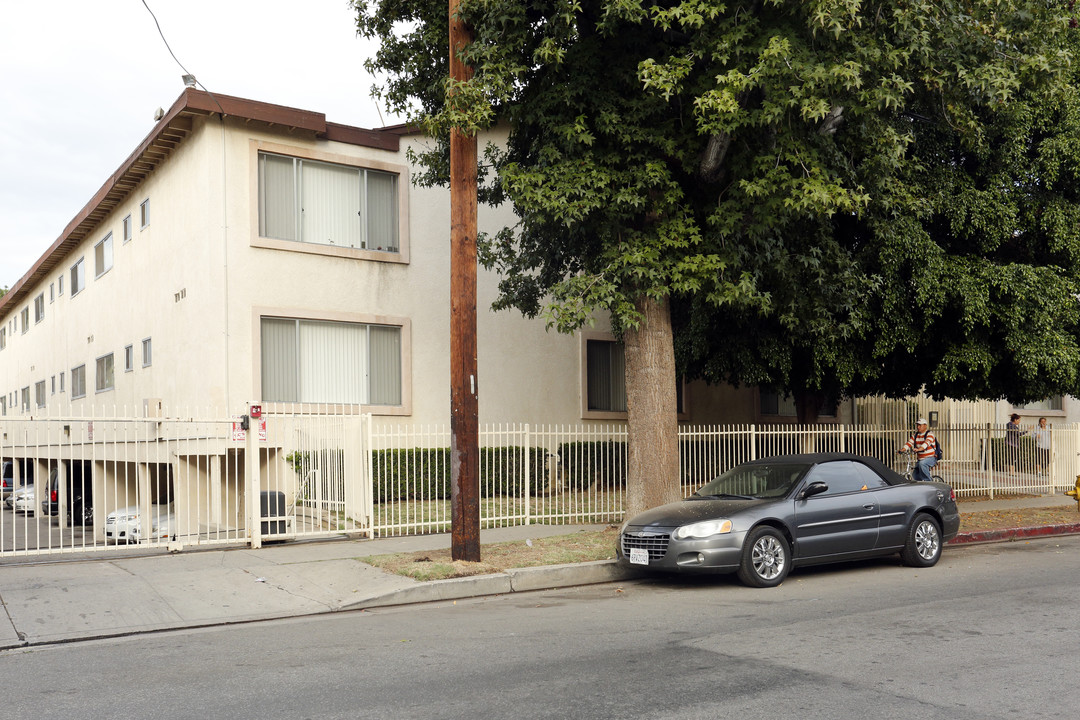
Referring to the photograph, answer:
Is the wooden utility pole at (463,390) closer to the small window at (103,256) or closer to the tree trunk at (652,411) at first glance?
the tree trunk at (652,411)

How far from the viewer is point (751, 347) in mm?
18078

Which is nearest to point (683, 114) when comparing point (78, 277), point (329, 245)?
point (329, 245)

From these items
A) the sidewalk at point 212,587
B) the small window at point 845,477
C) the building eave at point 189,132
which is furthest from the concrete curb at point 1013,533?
the building eave at point 189,132

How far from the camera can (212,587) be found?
10.2 m

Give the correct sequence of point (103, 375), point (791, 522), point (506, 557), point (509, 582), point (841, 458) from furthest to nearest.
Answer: point (103, 375) → point (506, 557) → point (841, 458) → point (509, 582) → point (791, 522)

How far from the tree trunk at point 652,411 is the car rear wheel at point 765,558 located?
3.44 meters

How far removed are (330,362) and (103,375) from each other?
28.6 ft

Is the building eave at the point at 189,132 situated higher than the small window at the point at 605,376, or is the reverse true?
the building eave at the point at 189,132

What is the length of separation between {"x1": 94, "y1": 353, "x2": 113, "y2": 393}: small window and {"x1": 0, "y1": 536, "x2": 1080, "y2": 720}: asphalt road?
1630 cm

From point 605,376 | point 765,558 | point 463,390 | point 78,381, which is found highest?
point 78,381

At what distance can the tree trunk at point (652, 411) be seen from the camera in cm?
1364

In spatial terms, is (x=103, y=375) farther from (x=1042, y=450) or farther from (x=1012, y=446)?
(x=1042, y=450)

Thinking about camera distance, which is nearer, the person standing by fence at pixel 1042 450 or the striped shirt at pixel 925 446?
the striped shirt at pixel 925 446

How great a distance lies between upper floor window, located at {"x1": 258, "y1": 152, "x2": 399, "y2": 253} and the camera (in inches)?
695
